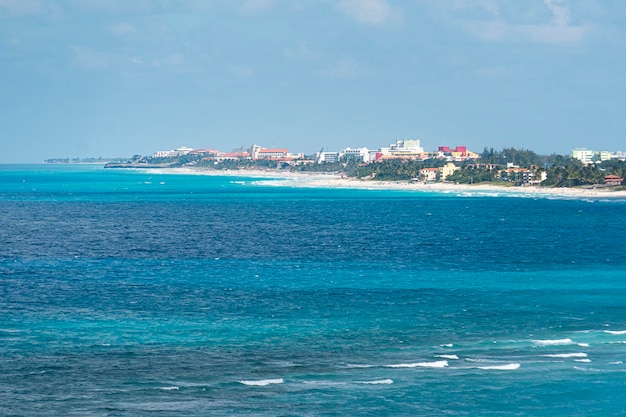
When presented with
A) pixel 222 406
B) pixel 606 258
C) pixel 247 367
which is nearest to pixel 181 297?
pixel 247 367

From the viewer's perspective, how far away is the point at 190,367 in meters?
29.0

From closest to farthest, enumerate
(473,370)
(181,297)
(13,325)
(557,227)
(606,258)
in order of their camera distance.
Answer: (473,370) → (13,325) → (181,297) → (606,258) → (557,227)

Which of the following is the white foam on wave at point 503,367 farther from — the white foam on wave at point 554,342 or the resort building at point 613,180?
the resort building at point 613,180

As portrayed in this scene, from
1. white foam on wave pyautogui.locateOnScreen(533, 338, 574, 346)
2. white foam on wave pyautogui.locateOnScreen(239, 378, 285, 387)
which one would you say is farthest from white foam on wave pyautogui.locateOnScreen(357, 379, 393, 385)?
white foam on wave pyautogui.locateOnScreen(533, 338, 574, 346)

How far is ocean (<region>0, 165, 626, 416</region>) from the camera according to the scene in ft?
85.0

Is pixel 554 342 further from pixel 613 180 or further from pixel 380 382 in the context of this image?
pixel 613 180

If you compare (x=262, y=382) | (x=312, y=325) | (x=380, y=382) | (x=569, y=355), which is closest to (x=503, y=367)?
(x=569, y=355)

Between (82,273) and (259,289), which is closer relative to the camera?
(259,289)

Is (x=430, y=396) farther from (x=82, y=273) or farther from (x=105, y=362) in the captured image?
(x=82, y=273)

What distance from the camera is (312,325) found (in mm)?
35781

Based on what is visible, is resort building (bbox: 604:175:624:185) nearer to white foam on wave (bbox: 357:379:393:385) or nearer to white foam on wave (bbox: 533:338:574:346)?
white foam on wave (bbox: 533:338:574:346)

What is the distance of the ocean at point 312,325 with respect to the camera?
25922mm

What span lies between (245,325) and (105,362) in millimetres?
7347

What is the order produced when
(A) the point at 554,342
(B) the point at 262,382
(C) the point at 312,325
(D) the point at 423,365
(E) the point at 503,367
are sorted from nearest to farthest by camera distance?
(B) the point at 262,382 < (E) the point at 503,367 < (D) the point at 423,365 < (A) the point at 554,342 < (C) the point at 312,325
